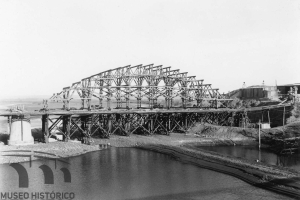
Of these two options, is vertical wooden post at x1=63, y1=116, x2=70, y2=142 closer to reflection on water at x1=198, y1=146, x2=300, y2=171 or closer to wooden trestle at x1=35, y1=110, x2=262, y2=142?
wooden trestle at x1=35, y1=110, x2=262, y2=142

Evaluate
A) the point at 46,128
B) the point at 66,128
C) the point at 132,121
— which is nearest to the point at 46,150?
the point at 46,128

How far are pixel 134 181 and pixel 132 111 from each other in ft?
50.0

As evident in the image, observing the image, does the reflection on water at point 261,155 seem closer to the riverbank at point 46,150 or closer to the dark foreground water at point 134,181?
the dark foreground water at point 134,181

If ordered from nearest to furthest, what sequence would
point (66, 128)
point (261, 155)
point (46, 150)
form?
point (46, 150)
point (261, 155)
point (66, 128)

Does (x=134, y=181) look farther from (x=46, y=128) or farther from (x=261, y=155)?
(x=261, y=155)

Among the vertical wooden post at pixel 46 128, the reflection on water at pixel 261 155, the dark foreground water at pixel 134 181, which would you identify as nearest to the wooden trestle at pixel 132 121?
the vertical wooden post at pixel 46 128

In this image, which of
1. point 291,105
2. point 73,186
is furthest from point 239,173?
point 291,105

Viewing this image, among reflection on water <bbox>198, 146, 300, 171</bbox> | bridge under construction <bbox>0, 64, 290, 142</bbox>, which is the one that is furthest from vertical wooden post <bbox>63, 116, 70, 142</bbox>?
reflection on water <bbox>198, 146, 300, 171</bbox>

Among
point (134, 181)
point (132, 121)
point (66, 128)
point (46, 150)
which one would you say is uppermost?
point (132, 121)

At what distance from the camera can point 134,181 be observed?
2173cm

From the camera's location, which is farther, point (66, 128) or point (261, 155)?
point (66, 128)

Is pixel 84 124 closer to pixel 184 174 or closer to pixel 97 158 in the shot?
pixel 97 158

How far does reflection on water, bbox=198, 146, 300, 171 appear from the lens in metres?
27.1

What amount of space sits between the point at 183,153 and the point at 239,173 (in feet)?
25.5
